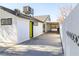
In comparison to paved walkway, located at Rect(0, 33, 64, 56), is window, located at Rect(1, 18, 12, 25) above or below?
above

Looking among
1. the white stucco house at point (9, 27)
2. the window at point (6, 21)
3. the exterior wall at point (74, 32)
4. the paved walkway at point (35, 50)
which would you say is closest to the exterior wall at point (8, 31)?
the white stucco house at point (9, 27)

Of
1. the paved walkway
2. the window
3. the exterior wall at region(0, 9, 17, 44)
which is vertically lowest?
the paved walkway

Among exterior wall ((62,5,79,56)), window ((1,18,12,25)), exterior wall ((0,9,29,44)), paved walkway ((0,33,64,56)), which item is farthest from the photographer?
window ((1,18,12,25))

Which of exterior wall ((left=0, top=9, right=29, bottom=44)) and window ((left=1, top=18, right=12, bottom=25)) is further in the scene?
window ((left=1, top=18, right=12, bottom=25))

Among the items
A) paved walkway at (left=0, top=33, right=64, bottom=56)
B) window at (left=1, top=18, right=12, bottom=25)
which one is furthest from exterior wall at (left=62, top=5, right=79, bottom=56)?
window at (left=1, top=18, right=12, bottom=25)

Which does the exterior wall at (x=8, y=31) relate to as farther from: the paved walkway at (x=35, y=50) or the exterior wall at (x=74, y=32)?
the exterior wall at (x=74, y=32)

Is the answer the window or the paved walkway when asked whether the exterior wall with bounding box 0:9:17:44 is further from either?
the paved walkway

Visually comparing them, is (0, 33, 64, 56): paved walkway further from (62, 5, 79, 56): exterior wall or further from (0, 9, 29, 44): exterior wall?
(62, 5, 79, 56): exterior wall

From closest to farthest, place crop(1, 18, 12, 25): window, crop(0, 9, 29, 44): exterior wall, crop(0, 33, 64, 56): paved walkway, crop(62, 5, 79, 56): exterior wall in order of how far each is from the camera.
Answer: crop(62, 5, 79, 56): exterior wall → crop(0, 33, 64, 56): paved walkway → crop(0, 9, 29, 44): exterior wall → crop(1, 18, 12, 25): window

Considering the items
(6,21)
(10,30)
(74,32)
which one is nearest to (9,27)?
(10,30)

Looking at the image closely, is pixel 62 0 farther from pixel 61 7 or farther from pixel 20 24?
pixel 61 7

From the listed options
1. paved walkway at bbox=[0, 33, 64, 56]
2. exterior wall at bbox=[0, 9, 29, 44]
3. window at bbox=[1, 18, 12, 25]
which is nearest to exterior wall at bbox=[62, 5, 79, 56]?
paved walkway at bbox=[0, 33, 64, 56]

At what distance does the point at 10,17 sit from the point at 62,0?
8.75 meters

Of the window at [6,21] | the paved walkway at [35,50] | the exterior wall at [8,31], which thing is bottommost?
the paved walkway at [35,50]
